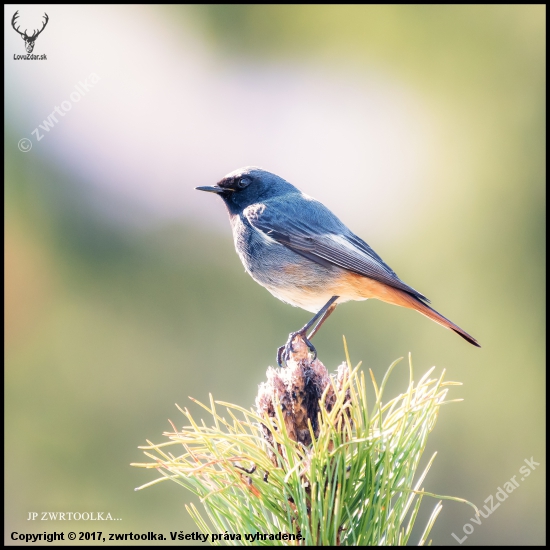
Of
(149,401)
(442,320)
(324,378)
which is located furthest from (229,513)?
(149,401)

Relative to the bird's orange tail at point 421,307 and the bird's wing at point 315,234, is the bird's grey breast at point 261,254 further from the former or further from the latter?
the bird's orange tail at point 421,307

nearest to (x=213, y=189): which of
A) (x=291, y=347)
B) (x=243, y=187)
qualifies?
(x=243, y=187)

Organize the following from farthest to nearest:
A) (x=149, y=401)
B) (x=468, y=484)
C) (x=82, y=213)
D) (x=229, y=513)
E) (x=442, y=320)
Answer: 1. (x=82, y=213)
2. (x=149, y=401)
3. (x=468, y=484)
4. (x=442, y=320)
5. (x=229, y=513)

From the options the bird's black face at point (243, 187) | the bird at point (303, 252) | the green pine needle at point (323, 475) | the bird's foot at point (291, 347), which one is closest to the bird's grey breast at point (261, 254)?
the bird at point (303, 252)

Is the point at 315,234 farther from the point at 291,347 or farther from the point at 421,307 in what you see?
the point at 291,347

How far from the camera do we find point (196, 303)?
18.8 feet

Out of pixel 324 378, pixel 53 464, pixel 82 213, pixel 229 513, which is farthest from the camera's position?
pixel 82 213

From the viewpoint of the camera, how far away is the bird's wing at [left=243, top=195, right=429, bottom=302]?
3.90 metres

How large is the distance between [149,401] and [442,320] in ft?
8.93

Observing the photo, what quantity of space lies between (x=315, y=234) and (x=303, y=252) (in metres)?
0.19

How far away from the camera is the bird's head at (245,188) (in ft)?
14.8

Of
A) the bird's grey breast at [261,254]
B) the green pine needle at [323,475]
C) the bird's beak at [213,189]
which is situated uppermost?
the bird's beak at [213,189]

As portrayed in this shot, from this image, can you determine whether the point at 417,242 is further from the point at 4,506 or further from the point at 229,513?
the point at 4,506

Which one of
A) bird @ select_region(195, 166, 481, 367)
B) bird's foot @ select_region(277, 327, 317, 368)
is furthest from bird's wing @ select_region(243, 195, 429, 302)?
bird's foot @ select_region(277, 327, 317, 368)
